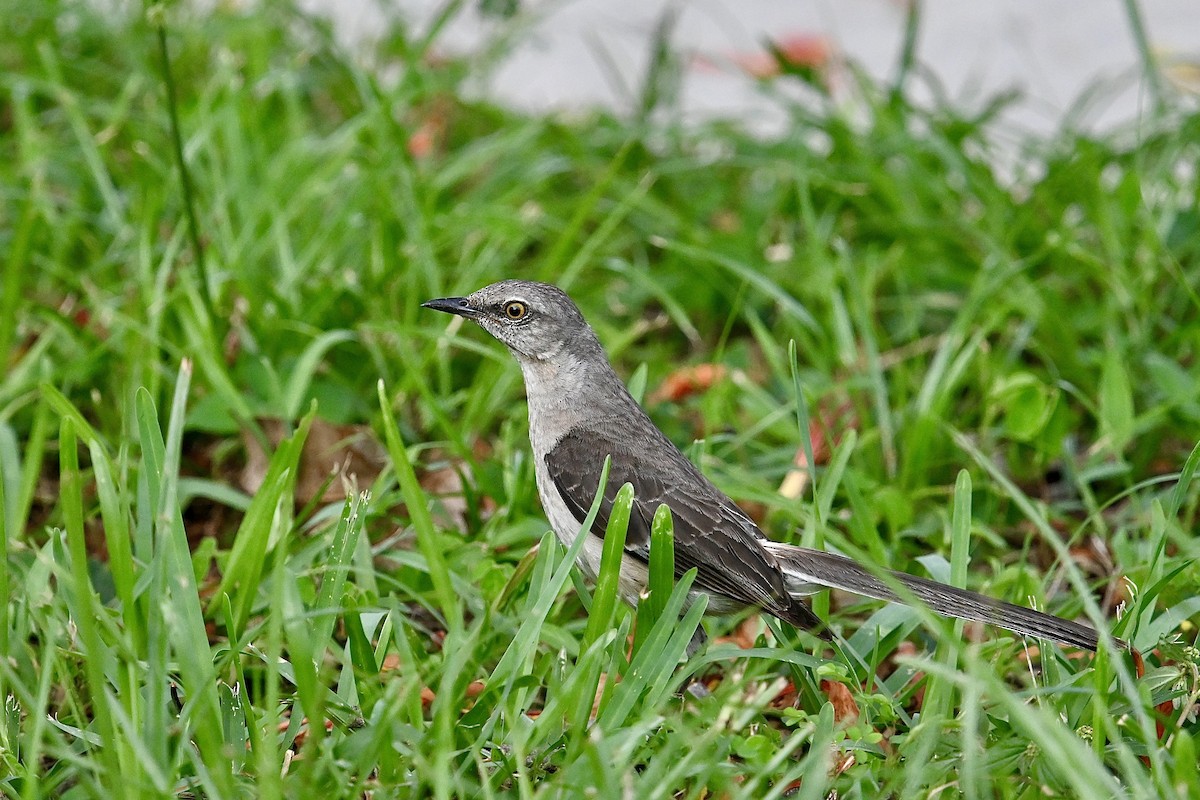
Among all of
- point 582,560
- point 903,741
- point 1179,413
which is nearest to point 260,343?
point 582,560

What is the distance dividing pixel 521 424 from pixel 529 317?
0.84 m

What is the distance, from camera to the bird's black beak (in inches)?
175

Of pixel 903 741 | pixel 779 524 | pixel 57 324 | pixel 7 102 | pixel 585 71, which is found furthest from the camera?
pixel 585 71

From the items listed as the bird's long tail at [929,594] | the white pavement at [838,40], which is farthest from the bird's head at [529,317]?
the white pavement at [838,40]

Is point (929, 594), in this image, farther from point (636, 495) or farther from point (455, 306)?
point (455, 306)

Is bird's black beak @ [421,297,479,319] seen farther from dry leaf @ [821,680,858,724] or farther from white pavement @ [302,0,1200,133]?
white pavement @ [302,0,1200,133]

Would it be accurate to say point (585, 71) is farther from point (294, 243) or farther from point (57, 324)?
point (57, 324)

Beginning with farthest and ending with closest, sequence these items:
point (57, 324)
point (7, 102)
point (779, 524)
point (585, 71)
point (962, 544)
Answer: point (585, 71), point (7, 102), point (57, 324), point (779, 524), point (962, 544)

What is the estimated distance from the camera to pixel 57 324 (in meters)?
5.20

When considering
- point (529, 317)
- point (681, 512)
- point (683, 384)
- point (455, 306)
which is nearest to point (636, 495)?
point (681, 512)

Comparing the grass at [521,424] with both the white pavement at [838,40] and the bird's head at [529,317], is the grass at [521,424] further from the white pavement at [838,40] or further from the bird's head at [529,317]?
the white pavement at [838,40]

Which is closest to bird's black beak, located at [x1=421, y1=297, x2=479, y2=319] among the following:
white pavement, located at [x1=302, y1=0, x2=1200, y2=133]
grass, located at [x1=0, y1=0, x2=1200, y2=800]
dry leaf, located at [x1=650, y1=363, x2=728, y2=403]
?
grass, located at [x1=0, y1=0, x2=1200, y2=800]

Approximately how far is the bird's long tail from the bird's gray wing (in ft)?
0.29

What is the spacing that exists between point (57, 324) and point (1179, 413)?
4397 millimetres
